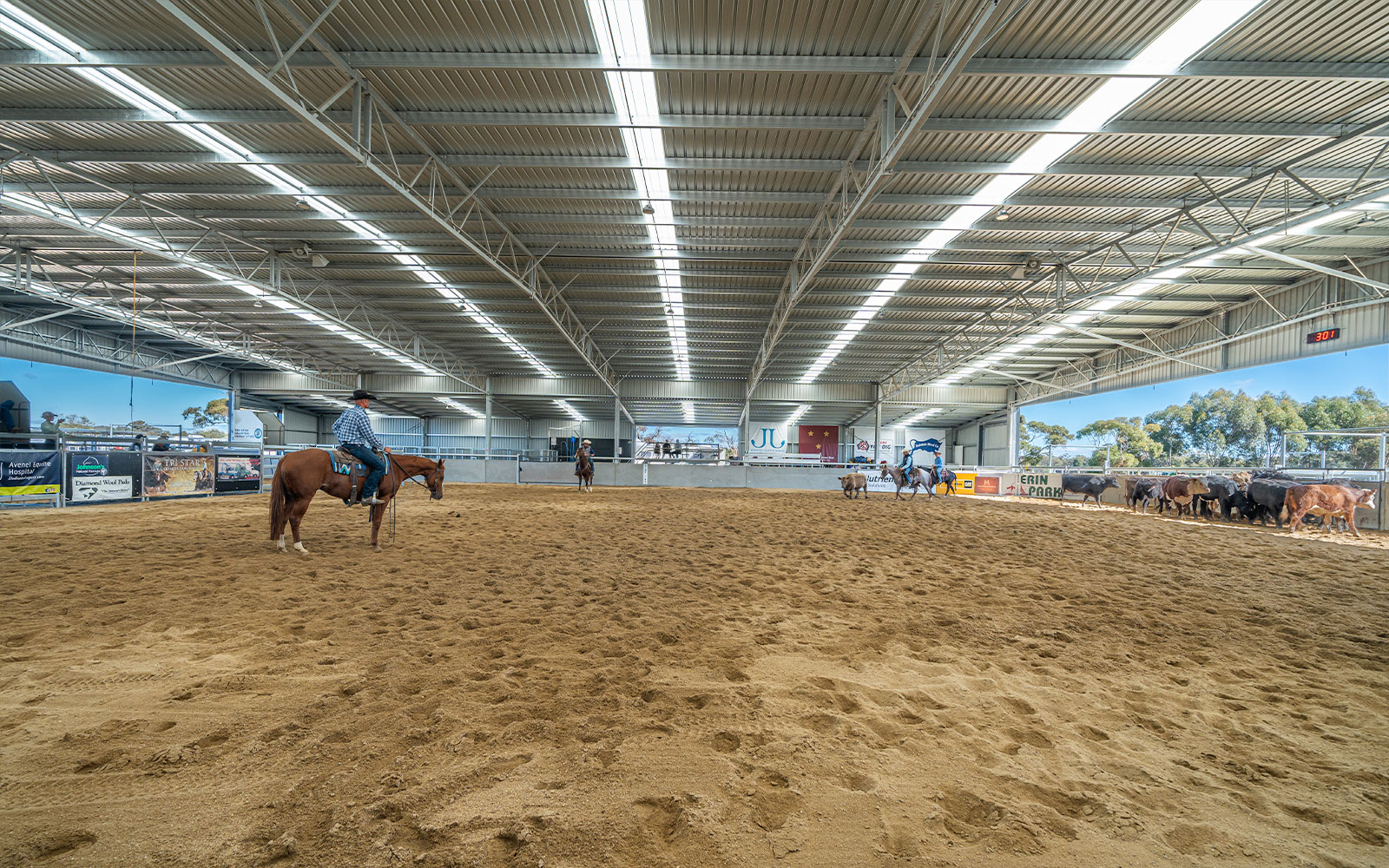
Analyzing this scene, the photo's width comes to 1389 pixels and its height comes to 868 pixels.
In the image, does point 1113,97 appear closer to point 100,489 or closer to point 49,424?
point 100,489

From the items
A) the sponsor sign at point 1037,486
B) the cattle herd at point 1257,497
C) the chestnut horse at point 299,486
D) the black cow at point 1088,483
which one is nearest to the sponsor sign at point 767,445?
the sponsor sign at point 1037,486

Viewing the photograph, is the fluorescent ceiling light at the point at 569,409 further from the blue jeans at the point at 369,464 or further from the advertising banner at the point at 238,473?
the blue jeans at the point at 369,464

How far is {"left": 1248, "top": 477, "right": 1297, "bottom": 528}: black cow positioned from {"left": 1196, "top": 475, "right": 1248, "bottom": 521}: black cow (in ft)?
0.96

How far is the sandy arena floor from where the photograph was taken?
1998mm

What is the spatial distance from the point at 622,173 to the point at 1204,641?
11.5 metres

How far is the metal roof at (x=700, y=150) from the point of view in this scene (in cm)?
760

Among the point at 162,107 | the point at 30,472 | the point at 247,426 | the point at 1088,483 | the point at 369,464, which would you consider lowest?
the point at 1088,483

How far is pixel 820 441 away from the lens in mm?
33906

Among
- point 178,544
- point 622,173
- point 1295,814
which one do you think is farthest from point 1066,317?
point 178,544

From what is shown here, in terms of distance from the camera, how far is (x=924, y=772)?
244 cm

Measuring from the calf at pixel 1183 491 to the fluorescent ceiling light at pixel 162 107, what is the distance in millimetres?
23438

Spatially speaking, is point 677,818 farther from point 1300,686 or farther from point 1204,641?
point 1204,641

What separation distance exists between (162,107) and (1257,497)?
2471cm

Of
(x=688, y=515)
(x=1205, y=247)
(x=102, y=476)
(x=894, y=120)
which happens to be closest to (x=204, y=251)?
(x=102, y=476)
